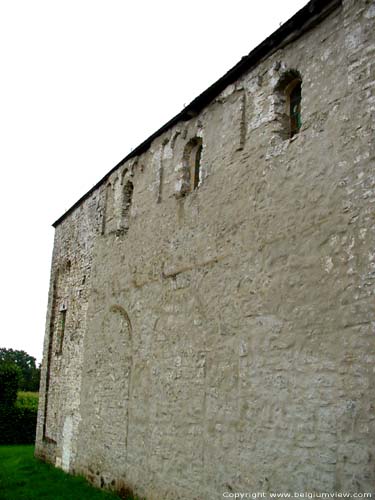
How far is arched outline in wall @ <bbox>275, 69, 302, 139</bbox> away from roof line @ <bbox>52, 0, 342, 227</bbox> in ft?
1.49

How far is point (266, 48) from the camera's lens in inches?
267

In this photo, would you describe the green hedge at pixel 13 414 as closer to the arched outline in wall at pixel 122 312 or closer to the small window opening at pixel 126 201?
the arched outline in wall at pixel 122 312

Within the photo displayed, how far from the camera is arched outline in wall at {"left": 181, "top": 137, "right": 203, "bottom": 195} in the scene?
27.7 ft

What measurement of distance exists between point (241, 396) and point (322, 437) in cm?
136

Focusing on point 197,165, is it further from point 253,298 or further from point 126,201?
point 253,298

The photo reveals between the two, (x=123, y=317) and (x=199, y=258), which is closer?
(x=199, y=258)

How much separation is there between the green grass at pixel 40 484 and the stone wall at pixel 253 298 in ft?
1.13

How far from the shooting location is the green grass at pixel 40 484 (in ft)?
29.5

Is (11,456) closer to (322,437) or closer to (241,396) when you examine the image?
(241,396)

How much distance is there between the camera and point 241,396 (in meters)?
6.27

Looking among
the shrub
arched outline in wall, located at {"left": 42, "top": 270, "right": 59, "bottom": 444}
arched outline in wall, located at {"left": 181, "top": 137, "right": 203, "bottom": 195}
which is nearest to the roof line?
arched outline in wall, located at {"left": 181, "top": 137, "right": 203, "bottom": 195}

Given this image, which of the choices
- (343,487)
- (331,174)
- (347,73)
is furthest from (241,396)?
(347,73)

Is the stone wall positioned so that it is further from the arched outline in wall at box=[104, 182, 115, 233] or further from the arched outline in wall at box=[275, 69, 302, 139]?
the arched outline in wall at box=[104, 182, 115, 233]

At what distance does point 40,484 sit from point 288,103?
8410 mm
